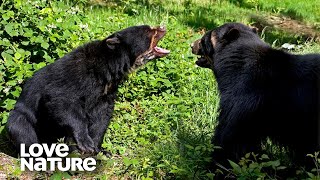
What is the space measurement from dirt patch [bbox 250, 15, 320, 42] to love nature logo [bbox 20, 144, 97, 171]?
6.77 meters

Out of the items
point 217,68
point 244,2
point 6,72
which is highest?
point 217,68

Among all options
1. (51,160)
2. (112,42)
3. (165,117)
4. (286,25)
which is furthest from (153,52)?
(286,25)

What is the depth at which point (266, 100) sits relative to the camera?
16.1ft

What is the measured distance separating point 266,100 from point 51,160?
2.37 m

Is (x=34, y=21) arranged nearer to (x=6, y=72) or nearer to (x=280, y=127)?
(x=6, y=72)

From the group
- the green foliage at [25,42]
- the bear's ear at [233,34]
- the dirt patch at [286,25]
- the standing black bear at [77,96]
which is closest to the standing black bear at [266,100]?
the bear's ear at [233,34]

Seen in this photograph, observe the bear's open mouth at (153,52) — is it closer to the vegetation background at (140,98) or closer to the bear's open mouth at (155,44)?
the bear's open mouth at (155,44)

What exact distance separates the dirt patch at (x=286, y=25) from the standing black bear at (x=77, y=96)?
614 centimetres

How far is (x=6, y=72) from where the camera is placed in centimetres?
652

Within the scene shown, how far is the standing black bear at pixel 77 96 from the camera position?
5781mm

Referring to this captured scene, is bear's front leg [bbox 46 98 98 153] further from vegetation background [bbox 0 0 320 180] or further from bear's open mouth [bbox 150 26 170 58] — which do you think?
bear's open mouth [bbox 150 26 170 58]

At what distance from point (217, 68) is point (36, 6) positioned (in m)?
3.26

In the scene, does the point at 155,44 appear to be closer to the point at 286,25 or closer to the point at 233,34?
the point at 233,34

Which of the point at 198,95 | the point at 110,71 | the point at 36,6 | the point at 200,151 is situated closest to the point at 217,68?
the point at 200,151
